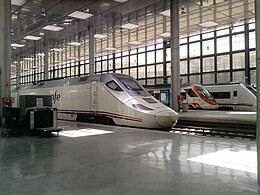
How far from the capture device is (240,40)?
71.9 feet

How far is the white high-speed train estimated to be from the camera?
9.95m

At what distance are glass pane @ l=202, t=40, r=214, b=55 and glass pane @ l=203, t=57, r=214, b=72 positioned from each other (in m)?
0.63

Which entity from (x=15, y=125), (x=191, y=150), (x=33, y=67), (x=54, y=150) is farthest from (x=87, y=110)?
(x=33, y=67)

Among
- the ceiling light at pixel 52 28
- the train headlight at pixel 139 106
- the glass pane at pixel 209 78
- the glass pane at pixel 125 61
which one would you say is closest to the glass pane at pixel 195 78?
the glass pane at pixel 209 78

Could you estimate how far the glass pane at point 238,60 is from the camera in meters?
21.7

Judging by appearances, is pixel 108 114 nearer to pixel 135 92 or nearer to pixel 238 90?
pixel 135 92

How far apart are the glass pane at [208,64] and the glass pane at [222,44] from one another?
106 cm

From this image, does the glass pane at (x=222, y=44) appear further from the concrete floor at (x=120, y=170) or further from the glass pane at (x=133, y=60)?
the concrete floor at (x=120, y=170)

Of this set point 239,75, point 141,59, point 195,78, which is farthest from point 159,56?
point 239,75

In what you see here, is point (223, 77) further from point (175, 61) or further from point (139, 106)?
point (139, 106)

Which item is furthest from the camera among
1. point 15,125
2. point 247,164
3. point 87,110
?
point 87,110

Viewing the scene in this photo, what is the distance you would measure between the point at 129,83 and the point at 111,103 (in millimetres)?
1206

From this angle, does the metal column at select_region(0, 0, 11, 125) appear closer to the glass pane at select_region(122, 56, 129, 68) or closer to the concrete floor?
the concrete floor

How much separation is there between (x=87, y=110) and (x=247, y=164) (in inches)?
357
